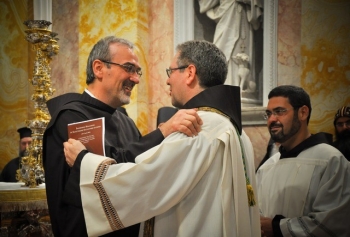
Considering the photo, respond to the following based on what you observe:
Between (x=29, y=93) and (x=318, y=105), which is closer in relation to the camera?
(x=318, y=105)

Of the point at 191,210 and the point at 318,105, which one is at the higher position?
the point at 318,105

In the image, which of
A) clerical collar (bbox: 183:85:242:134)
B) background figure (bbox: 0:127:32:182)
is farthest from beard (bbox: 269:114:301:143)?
background figure (bbox: 0:127:32:182)

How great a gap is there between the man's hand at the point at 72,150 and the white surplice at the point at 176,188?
0.12 meters

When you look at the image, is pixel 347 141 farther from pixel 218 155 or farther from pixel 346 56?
pixel 218 155

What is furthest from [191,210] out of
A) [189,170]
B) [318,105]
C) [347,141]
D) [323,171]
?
[318,105]

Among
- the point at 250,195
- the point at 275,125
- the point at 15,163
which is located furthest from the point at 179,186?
the point at 15,163

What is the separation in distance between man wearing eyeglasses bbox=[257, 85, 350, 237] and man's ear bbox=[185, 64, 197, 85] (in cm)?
148

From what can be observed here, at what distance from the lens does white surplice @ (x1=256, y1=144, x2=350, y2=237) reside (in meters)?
3.62

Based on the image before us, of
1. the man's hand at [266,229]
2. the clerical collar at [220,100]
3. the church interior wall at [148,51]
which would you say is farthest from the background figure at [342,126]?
the clerical collar at [220,100]

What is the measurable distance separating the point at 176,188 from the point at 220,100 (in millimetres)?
561

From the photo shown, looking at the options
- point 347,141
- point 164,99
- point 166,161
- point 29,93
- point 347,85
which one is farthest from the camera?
point 29,93

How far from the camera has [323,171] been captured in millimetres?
3857

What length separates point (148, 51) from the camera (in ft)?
25.0

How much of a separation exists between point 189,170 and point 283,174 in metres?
1.84
